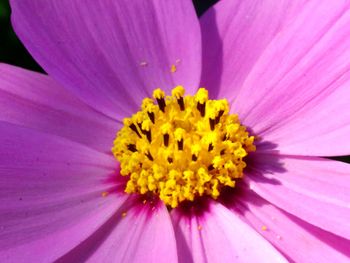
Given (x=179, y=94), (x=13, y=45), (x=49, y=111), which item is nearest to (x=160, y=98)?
(x=179, y=94)

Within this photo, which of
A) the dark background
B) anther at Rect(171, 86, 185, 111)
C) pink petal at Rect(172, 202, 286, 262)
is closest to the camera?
pink petal at Rect(172, 202, 286, 262)

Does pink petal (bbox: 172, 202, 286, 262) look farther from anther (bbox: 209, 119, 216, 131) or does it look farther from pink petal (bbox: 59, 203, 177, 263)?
anther (bbox: 209, 119, 216, 131)

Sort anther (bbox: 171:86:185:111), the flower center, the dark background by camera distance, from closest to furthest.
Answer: the flower center, anther (bbox: 171:86:185:111), the dark background

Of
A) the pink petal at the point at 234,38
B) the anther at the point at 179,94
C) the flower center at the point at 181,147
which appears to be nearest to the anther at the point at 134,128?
the flower center at the point at 181,147

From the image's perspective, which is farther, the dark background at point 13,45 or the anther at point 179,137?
the dark background at point 13,45

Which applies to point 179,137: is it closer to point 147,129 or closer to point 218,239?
point 147,129

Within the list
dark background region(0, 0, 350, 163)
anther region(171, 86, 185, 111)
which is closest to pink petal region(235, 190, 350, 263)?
anther region(171, 86, 185, 111)

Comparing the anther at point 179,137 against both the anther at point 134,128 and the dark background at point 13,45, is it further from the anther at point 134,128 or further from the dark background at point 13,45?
the dark background at point 13,45

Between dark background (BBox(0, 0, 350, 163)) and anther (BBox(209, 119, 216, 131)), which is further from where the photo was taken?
dark background (BBox(0, 0, 350, 163))
